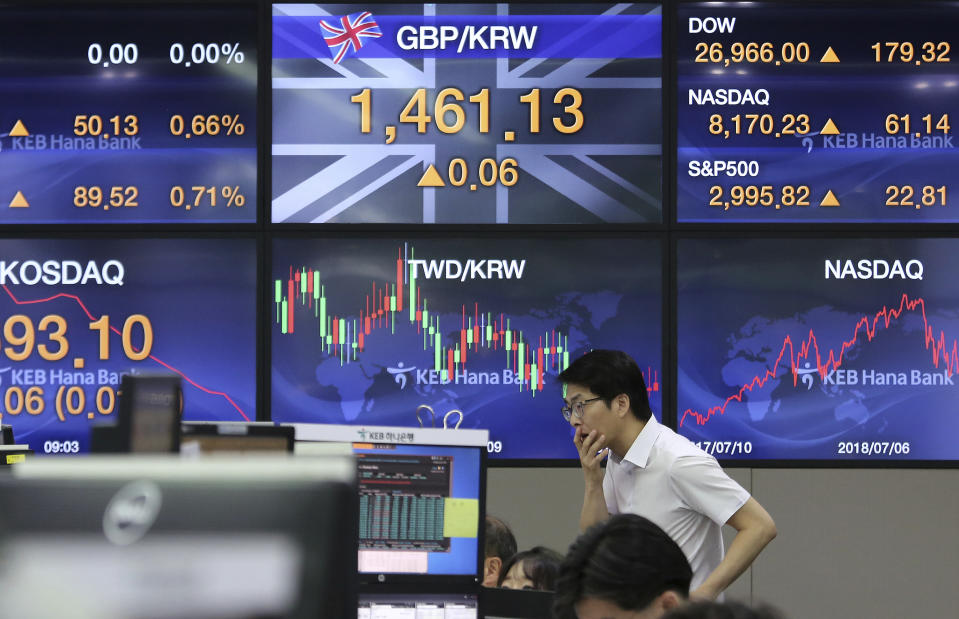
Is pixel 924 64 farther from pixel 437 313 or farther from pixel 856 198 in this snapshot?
pixel 437 313

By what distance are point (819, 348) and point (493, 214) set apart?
129 centimetres

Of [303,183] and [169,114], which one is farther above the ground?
[169,114]

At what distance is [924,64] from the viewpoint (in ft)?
12.7

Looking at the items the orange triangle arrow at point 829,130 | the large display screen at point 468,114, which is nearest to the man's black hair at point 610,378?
the large display screen at point 468,114

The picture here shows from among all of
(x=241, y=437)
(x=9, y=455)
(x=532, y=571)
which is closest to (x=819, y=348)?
(x=532, y=571)

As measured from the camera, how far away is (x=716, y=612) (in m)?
0.91

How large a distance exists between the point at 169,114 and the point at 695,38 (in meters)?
1.99

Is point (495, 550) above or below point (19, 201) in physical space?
below

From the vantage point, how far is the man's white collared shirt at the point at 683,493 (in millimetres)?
2436

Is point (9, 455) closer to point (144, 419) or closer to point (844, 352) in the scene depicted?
point (144, 419)

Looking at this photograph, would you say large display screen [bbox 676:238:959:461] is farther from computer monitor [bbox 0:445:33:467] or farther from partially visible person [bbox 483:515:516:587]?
computer monitor [bbox 0:445:33:467]

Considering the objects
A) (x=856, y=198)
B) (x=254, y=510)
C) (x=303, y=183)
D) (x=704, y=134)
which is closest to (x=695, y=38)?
(x=704, y=134)

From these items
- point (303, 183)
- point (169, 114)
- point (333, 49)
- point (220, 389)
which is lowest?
point (220, 389)

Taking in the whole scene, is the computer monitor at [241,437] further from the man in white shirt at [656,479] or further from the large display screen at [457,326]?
the large display screen at [457,326]
